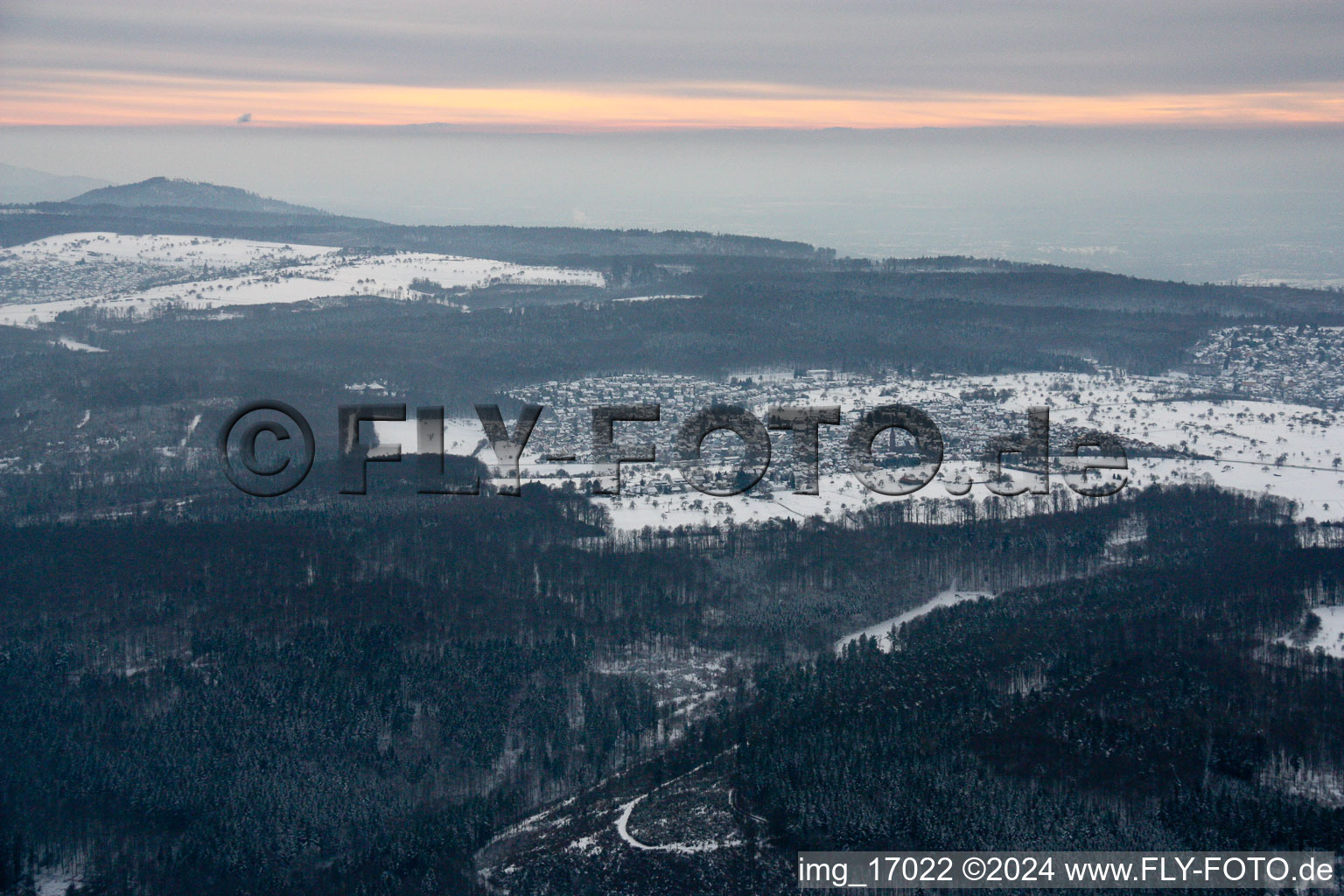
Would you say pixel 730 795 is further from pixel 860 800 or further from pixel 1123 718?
pixel 1123 718

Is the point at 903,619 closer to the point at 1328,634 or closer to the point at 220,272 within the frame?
the point at 1328,634

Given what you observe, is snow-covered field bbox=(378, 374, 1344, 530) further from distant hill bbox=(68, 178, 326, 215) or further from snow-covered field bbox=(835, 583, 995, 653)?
distant hill bbox=(68, 178, 326, 215)

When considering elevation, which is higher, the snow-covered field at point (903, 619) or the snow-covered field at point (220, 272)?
the snow-covered field at point (220, 272)

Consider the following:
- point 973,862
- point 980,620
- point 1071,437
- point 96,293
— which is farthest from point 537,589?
point 96,293

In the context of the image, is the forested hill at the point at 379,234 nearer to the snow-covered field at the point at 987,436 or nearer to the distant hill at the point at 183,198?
the distant hill at the point at 183,198

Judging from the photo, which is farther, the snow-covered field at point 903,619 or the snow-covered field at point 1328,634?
the snow-covered field at point 903,619

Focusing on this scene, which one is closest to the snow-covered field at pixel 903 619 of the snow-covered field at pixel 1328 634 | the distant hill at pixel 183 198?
the snow-covered field at pixel 1328 634
